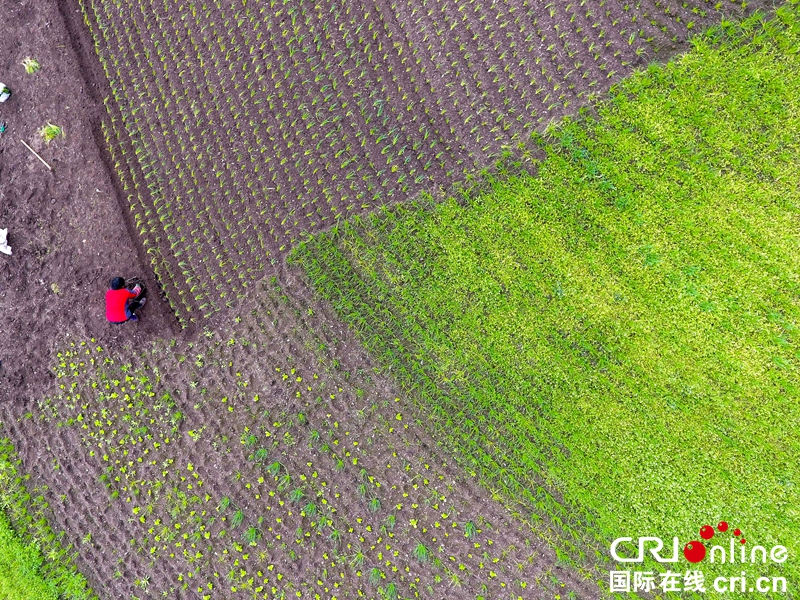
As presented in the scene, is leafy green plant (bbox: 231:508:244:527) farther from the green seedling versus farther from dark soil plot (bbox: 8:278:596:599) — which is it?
the green seedling

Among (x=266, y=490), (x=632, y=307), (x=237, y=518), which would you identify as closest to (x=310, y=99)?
(x=632, y=307)

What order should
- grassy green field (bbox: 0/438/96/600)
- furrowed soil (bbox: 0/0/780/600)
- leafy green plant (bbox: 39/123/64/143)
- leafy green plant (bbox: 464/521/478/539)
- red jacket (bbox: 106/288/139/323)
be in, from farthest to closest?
leafy green plant (bbox: 39/123/64/143), grassy green field (bbox: 0/438/96/600), red jacket (bbox: 106/288/139/323), furrowed soil (bbox: 0/0/780/600), leafy green plant (bbox: 464/521/478/539)

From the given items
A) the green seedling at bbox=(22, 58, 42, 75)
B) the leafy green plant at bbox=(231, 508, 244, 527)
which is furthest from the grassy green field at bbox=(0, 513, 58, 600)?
the green seedling at bbox=(22, 58, 42, 75)

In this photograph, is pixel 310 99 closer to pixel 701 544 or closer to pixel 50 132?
pixel 50 132

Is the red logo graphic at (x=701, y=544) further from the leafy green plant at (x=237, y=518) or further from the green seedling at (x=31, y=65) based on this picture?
the green seedling at (x=31, y=65)

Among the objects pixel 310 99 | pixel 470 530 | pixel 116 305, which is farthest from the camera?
pixel 310 99

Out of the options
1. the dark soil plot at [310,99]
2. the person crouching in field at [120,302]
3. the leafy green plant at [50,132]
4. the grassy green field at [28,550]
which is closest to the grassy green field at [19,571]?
the grassy green field at [28,550]
